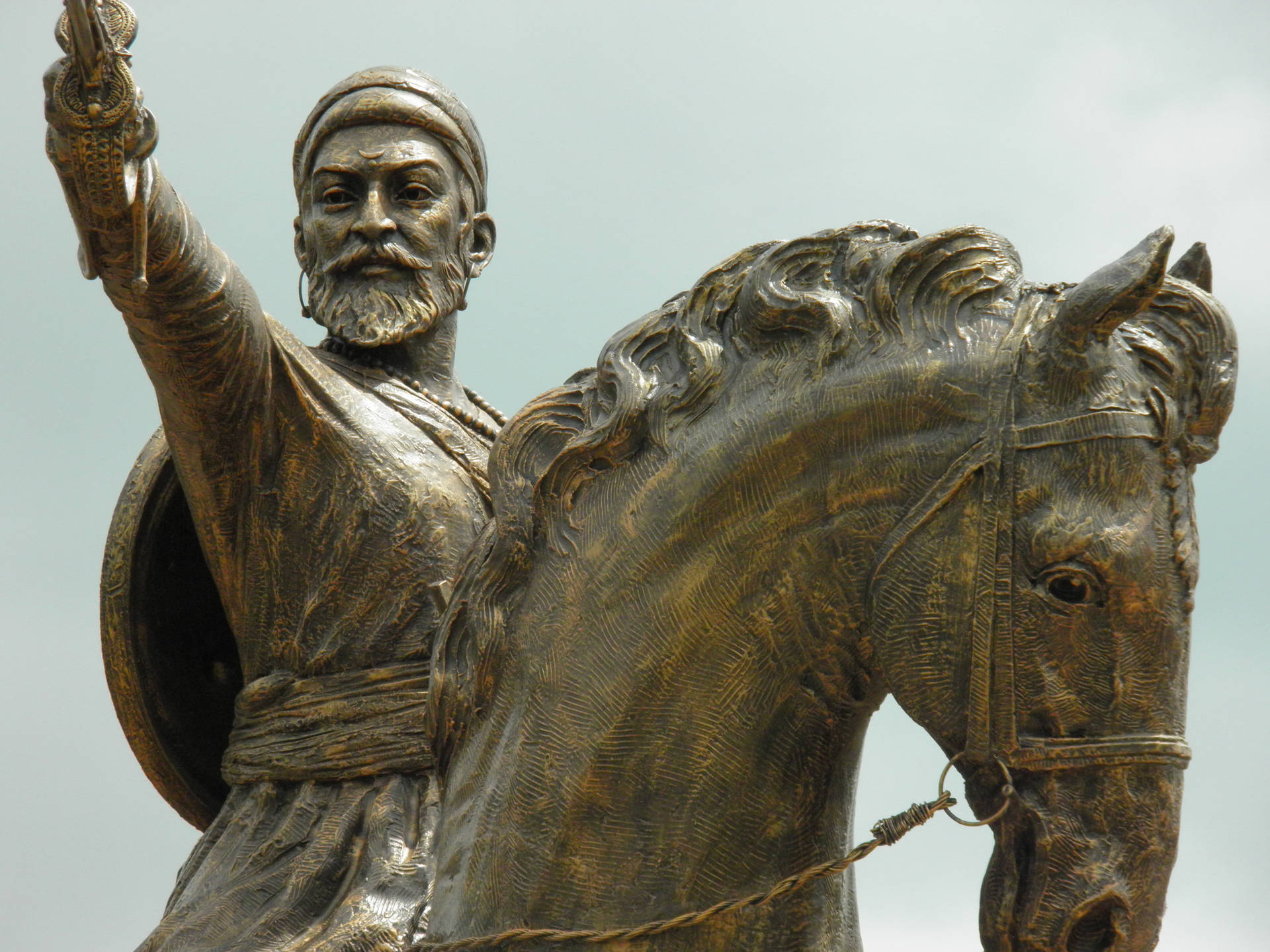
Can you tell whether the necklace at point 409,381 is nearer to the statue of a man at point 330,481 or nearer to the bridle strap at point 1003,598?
the statue of a man at point 330,481

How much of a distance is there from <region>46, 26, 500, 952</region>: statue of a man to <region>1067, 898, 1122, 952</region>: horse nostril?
4.83ft

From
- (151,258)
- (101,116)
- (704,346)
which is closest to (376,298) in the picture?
(151,258)

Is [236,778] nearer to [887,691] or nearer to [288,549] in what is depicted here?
[288,549]

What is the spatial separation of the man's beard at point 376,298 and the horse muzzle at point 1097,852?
100 inches

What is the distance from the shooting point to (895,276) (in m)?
3.19

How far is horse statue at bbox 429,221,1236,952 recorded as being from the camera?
9.63 feet

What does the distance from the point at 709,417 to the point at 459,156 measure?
2286 millimetres

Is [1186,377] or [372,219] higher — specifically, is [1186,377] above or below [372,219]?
below

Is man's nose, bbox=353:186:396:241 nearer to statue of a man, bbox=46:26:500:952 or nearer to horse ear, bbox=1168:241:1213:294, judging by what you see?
statue of a man, bbox=46:26:500:952

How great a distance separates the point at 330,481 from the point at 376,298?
582mm

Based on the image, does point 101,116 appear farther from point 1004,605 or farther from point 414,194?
point 1004,605

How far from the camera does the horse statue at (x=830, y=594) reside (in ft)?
9.63

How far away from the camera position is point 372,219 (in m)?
5.04

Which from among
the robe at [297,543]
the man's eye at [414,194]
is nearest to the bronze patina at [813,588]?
the robe at [297,543]
